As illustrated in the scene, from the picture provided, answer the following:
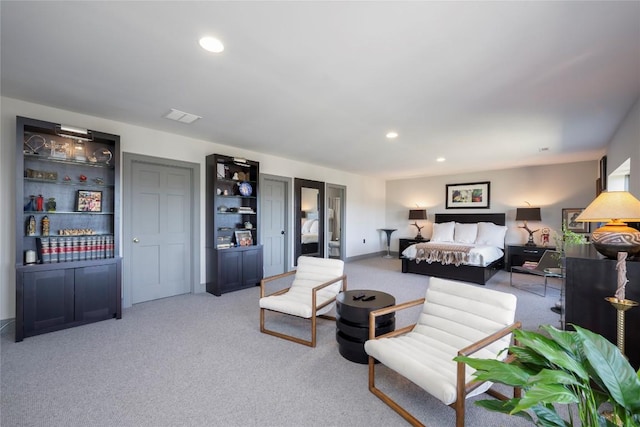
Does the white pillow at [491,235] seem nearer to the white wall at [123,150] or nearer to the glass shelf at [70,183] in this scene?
the white wall at [123,150]

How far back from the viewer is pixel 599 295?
2184 mm

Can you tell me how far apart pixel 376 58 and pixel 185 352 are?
314 cm

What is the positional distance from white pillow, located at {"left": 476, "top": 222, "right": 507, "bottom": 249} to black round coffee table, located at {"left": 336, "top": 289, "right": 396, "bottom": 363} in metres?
5.11

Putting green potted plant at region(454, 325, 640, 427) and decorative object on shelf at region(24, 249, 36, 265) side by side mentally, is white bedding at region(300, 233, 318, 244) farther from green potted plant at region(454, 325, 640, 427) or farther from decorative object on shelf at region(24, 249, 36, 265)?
green potted plant at region(454, 325, 640, 427)

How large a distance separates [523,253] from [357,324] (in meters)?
5.91

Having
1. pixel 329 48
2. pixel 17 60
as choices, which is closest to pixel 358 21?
pixel 329 48

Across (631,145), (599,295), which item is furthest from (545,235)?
(599,295)

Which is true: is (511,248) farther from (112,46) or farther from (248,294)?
(112,46)

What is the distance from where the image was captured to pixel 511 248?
673cm

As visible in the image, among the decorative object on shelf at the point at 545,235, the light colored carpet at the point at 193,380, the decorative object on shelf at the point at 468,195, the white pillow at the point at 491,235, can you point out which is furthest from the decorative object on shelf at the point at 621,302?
the decorative object on shelf at the point at 468,195

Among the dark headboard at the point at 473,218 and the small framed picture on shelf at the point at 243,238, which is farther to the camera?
the dark headboard at the point at 473,218

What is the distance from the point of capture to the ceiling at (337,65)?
1.81m

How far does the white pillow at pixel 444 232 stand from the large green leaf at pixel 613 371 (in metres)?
6.58

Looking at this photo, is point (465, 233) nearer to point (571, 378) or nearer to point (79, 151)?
point (571, 378)
